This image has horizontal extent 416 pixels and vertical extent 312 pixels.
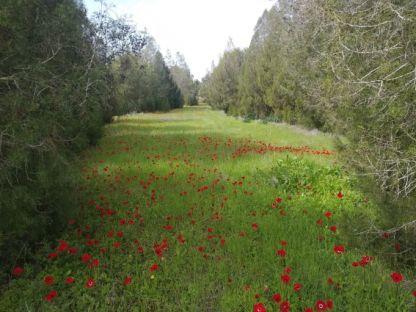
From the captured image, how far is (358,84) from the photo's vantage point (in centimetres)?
340

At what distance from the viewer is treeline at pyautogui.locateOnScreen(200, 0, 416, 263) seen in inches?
125

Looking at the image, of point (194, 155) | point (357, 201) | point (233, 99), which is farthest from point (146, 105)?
point (357, 201)

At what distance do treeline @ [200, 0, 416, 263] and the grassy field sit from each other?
0.70m

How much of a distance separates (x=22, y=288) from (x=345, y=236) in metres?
3.74

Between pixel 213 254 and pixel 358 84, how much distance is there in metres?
2.56

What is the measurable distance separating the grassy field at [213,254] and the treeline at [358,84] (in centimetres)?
70

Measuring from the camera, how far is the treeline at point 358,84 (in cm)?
319

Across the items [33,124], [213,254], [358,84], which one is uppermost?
→ [358,84]

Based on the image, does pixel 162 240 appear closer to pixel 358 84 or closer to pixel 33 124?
pixel 33 124

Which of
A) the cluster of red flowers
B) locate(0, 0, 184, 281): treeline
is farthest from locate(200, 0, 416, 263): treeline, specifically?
locate(0, 0, 184, 281): treeline

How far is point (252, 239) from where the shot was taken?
4582mm

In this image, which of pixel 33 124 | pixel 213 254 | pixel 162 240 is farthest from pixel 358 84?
pixel 33 124

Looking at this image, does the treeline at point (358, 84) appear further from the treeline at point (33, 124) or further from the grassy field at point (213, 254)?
the treeline at point (33, 124)

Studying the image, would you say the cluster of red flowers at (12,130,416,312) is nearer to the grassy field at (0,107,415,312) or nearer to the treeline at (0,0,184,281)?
the grassy field at (0,107,415,312)
